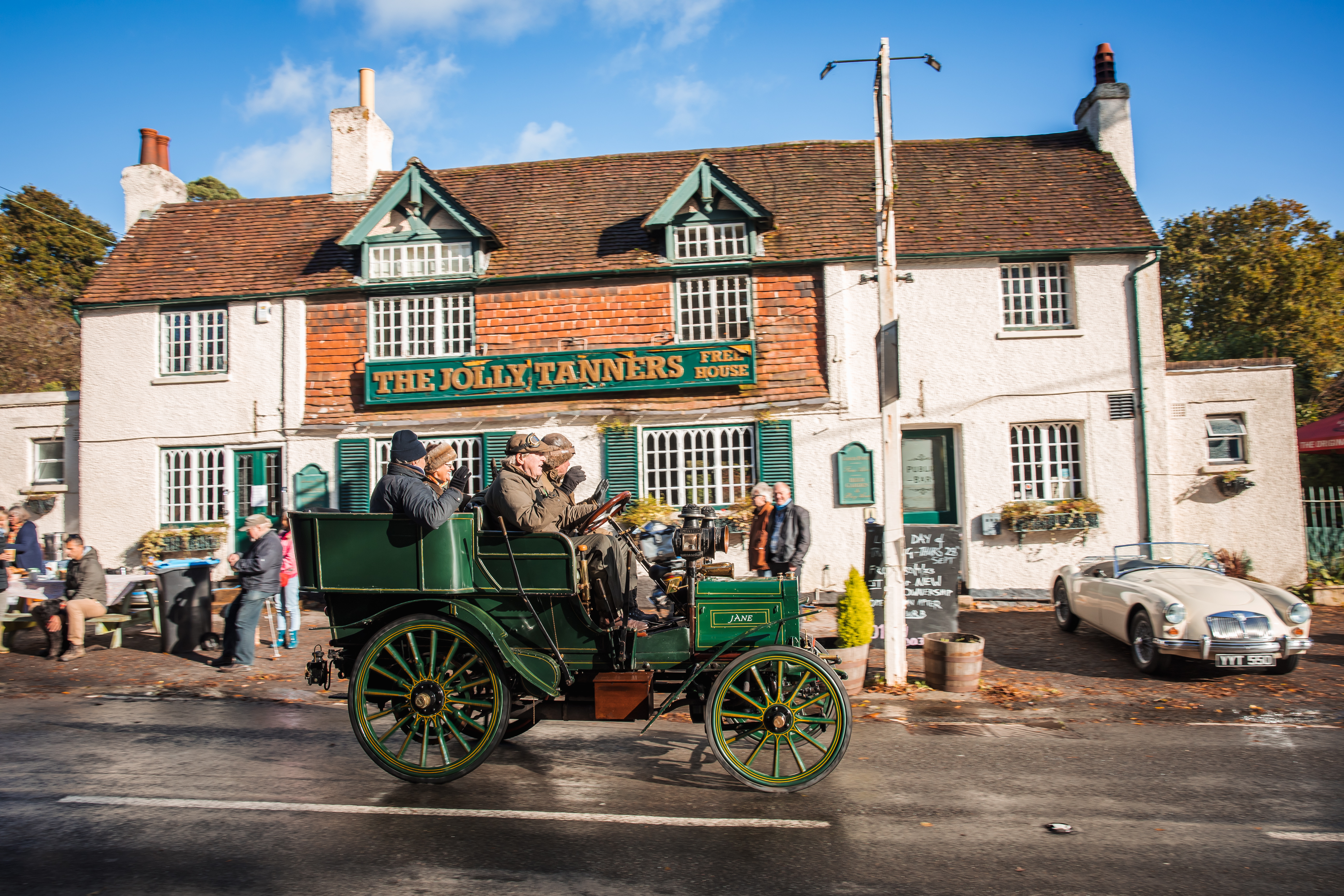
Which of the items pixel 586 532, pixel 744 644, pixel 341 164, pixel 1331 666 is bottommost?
pixel 1331 666

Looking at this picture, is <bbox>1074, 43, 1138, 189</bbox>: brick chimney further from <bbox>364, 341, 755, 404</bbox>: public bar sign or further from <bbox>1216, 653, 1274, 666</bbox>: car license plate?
<bbox>1216, 653, 1274, 666</bbox>: car license plate

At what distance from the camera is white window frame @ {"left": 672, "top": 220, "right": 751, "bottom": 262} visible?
1399 centimetres

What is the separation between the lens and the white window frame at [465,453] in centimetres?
1395

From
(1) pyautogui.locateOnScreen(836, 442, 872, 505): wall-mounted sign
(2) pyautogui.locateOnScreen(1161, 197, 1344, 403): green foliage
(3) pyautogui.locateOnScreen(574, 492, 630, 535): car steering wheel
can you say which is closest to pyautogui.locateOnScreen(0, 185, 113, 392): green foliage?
(1) pyautogui.locateOnScreen(836, 442, 872, 505): wall-mounted sign

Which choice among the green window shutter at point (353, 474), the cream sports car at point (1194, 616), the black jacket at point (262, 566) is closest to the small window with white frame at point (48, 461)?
the green window shutter at point (353, 474)

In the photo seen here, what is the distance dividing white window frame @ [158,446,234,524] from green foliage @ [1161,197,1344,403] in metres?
22.3

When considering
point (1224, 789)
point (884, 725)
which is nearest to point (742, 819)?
point (884, 725)

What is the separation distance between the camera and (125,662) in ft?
31.3

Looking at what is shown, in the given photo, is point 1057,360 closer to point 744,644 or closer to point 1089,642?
point 1089,642

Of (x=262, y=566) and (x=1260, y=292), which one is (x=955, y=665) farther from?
(x=1260, y=292)

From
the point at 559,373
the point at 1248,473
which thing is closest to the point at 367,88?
the point at 559,373

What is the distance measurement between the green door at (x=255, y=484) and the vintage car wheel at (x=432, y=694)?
10.5 metres

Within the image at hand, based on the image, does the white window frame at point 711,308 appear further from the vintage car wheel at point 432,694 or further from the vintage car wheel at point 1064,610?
the vintage car wheel at point 432,694

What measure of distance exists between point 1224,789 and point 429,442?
38.3ft
